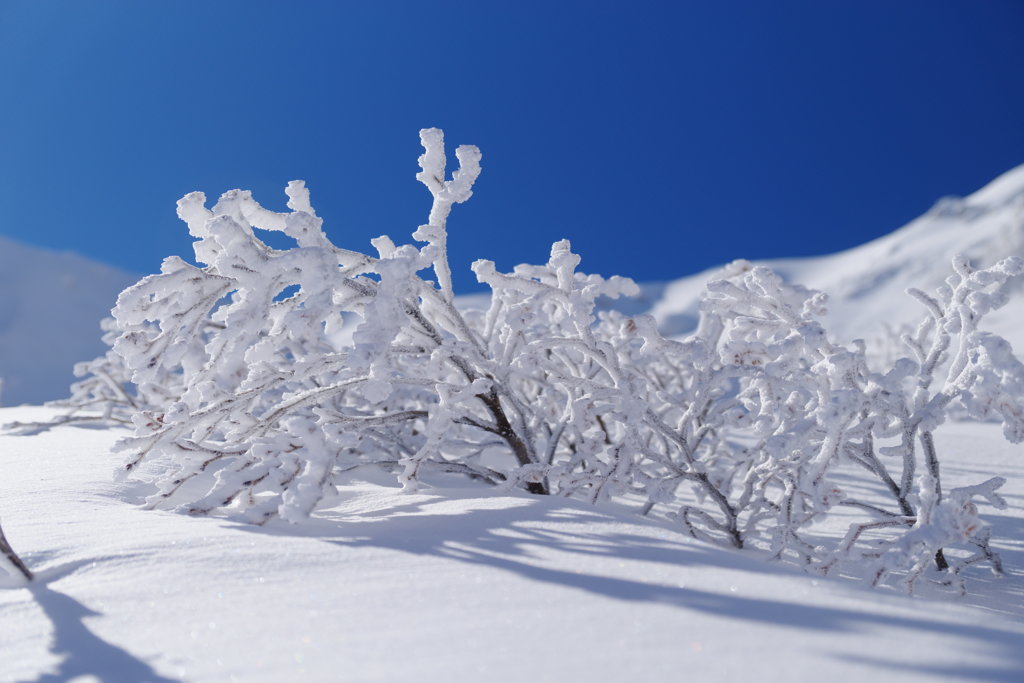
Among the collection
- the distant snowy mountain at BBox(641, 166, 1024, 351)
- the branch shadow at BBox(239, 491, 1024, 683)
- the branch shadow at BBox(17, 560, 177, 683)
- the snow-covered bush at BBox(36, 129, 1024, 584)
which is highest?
the distant snowy mountain at BBox(641, 166, 1024, 351)

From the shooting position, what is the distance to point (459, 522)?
63.0 inches

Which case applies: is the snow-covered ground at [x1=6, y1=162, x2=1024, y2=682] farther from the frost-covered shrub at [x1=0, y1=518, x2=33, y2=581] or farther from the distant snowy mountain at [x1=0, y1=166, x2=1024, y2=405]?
the distant snowy mountain at [x1=0, y1=166, x2=1024, y2=405]

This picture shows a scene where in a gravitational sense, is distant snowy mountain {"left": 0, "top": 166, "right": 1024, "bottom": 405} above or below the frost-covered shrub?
above

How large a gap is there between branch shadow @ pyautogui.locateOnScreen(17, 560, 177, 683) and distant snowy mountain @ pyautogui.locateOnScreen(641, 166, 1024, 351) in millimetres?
16134

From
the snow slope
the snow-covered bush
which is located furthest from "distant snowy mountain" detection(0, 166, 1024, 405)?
the snow slope

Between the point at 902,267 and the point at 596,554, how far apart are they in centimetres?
3874

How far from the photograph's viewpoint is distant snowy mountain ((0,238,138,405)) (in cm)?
1599

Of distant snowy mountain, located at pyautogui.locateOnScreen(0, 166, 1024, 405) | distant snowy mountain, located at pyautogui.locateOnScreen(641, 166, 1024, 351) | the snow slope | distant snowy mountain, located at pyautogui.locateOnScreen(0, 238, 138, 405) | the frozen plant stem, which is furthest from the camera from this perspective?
distant snowy mountain, located at pyautogui.locateOnScreen(641, 166, 1024, 351)

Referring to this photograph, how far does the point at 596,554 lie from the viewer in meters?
1.36

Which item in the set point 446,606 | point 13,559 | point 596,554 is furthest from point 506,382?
point 13,559

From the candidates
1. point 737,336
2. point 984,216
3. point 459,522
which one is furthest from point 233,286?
point 984,216

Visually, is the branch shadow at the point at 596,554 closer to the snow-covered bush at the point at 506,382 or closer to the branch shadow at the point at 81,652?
the snow-covered bush at the point at 506,382

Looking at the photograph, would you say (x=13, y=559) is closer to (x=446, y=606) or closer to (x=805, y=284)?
(x=446, y=606)

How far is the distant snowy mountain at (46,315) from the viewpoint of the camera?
52.5 feet
